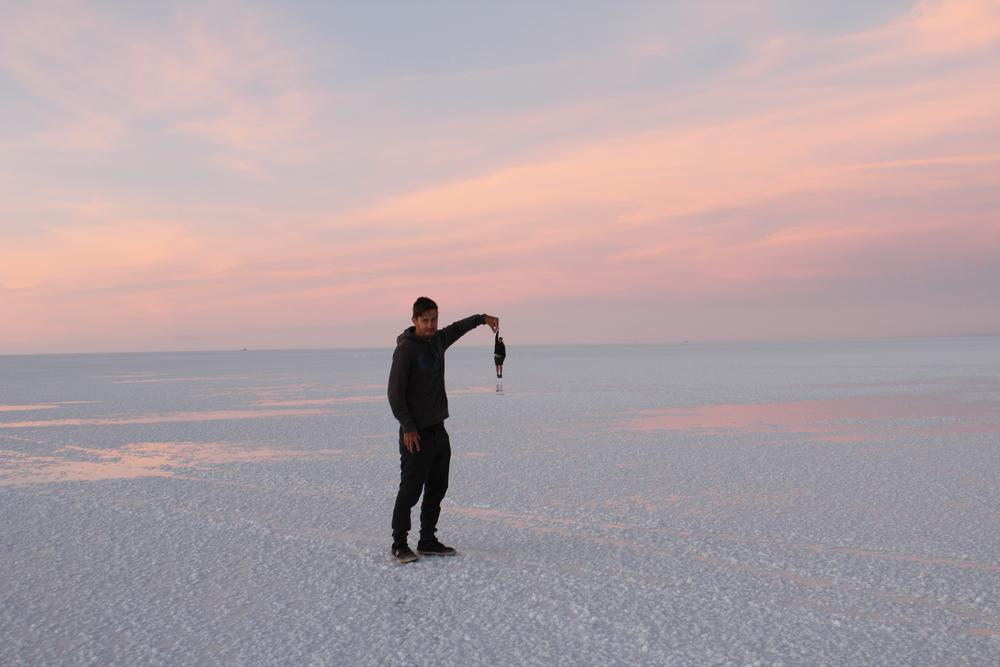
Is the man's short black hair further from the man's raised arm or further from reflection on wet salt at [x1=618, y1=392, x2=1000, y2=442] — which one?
reflection on wet salt at [x1=618, y1=392, x2=1000, y2=442]

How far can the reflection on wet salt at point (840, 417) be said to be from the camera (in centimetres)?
1351

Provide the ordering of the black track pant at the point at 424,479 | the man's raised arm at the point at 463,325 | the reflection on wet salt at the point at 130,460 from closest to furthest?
the black track pant at the point at 424,479
the man's raised arm at the point at 463,325
the reflection on wet salt at the point at 130,460

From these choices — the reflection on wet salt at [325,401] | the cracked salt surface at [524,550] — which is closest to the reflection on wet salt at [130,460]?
the cracked salt surface at [524,550]

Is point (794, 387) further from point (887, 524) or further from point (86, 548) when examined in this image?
point (86, 548)

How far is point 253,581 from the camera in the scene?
5.54 meters

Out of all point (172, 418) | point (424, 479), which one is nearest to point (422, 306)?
point (424, 479)

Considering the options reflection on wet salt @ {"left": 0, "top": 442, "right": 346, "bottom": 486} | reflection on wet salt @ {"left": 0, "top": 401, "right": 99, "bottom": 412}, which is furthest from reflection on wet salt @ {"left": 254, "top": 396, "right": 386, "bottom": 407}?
reflection on wet salt @ {"left": 0, "top": 442, "right": 346, "bottom": 486}

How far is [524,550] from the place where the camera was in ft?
20.4

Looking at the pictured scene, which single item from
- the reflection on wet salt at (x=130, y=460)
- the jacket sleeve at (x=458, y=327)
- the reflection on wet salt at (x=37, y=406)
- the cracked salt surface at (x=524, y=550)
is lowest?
the cracked salt surface at (x=524, y=550)

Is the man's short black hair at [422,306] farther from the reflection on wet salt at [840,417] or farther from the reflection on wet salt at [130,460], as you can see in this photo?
the reflection on wet salt at [840,417]

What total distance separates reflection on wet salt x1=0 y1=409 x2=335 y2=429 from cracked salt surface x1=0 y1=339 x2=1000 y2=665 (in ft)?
9.71

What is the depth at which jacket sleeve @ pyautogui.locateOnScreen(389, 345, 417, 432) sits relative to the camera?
582cm

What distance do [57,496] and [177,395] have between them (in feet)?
56.5

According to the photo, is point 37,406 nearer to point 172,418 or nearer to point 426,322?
point 172,418
